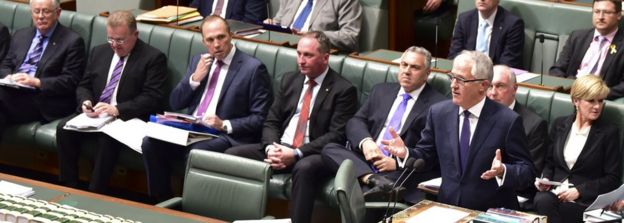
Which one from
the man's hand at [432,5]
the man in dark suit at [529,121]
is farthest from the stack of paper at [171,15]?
the man in dark suit at [529,121]

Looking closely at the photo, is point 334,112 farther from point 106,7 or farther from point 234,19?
point 106,7

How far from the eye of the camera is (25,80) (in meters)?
6.29

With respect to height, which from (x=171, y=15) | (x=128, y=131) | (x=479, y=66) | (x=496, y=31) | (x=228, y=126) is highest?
(x=479, y=66)

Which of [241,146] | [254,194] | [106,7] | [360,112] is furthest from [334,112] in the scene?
[106,7]

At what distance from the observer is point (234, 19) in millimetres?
7098

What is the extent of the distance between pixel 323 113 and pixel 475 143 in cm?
119

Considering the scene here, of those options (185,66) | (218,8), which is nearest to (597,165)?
(185,66)

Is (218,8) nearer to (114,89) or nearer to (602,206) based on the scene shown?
(114,89)

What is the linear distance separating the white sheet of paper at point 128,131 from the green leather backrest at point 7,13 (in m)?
1.24

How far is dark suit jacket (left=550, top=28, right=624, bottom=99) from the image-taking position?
580 centimetres

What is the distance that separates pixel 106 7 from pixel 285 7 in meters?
1.65

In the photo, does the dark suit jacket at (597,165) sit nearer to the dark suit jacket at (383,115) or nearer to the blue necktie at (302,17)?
the dark suit jacket at (383,115)

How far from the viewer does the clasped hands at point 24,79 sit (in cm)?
629

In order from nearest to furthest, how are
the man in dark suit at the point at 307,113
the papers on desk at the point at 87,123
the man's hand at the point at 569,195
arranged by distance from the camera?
the man's hand at the point at 569,195 → the man in dark suit at the point at 307,113 → the papers on desk at the point at 87,123
